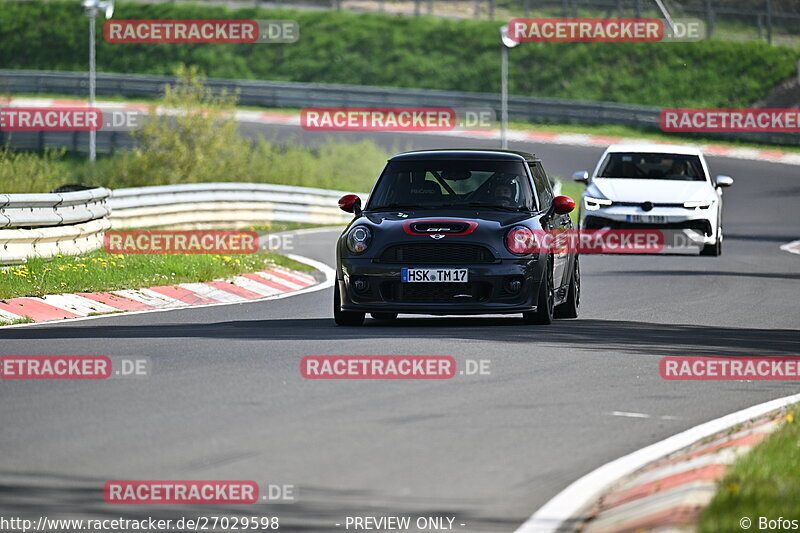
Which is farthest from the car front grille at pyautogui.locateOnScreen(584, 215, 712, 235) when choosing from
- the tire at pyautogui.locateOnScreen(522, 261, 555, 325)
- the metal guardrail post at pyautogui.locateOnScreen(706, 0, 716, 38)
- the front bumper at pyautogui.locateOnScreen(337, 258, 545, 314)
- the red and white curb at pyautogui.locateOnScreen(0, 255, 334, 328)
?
the metal guardrail post at pyautogui.locateOnScreen(706, 0, 716, 38)

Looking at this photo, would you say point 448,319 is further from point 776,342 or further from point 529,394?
point 529,394

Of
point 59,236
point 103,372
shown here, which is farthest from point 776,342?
point 59,236

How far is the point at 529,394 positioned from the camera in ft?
33.7

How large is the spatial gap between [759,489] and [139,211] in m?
22.5

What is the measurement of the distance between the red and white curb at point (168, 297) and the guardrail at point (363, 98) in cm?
3298

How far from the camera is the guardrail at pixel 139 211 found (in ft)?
59.4

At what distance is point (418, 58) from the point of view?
219 feet

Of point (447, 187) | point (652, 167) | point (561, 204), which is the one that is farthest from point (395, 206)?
point (652, 167)

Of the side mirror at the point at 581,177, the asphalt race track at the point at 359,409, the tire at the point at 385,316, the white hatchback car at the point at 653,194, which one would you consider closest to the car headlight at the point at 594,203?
the white hatchback car at the point at 653,194

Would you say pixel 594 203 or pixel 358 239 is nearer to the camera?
pixel 358 239

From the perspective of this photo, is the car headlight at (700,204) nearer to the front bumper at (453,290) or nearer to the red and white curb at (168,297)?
the red and white curb at (168,297)

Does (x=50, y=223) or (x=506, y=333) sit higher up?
(x=50, y=223)

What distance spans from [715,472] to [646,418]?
2340mm

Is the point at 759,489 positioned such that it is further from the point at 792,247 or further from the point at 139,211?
the point at 792,247
